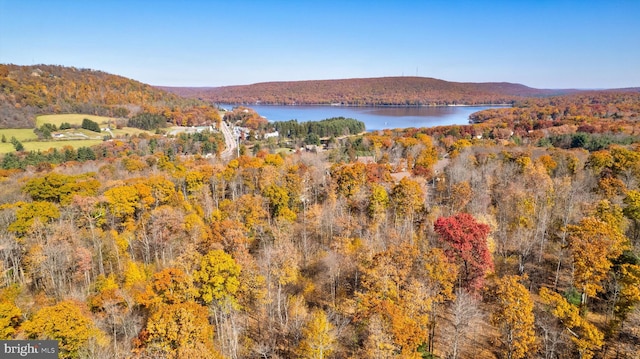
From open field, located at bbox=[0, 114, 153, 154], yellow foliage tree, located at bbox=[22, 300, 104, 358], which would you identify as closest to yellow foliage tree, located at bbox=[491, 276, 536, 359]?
yellow foliage tree, located at bbox=[22, 300, 104, 358]

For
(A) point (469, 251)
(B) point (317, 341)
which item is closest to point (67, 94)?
(B) point (317, 341)

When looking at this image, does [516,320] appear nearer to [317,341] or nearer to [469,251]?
[469,251]

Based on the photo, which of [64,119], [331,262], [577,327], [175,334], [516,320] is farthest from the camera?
[64,119]

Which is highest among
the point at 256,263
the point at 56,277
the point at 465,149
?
the point at 465,149

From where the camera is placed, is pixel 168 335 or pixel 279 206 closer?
pixel 168 335

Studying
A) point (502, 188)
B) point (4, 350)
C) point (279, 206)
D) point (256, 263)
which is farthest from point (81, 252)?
point (502, 188)

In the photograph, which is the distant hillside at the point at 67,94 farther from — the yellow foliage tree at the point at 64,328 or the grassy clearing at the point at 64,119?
the yellow foliage tree at the point at 64,328

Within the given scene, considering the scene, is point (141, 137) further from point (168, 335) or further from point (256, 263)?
point (168, 335)
